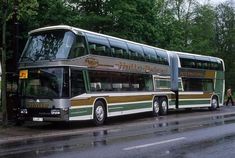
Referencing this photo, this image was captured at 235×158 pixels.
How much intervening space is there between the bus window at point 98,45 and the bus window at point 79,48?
1.50 ft

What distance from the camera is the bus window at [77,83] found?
2081 cm

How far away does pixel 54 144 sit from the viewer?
48.7 feet

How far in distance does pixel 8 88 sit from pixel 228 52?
64155 millimetres

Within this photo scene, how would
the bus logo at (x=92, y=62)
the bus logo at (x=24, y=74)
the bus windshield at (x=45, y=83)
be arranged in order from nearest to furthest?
the bus windshield at (x=45, y=83), the bus logo at (x=24, y=74), the bus logo at (x=92, y=62)

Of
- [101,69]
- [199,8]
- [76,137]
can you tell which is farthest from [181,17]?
[76,137]

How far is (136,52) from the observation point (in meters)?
27.1

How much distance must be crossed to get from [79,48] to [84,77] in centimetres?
125

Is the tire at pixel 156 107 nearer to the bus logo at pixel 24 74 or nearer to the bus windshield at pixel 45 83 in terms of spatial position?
the bus windshield at pixel 45 83

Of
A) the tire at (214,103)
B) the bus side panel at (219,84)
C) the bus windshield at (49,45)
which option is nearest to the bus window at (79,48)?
the bus windshield at (49,45)

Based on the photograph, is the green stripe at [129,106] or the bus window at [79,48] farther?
the green stripe at [129,106]

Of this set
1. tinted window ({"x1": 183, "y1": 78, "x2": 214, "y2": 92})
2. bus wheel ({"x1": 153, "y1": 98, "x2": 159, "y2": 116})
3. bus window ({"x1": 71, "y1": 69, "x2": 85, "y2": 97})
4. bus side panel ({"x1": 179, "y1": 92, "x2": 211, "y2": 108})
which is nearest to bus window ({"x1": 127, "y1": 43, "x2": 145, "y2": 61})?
bus wheel ({"x1": 153, "y1": 98, "x2": 159, "y2": 116})

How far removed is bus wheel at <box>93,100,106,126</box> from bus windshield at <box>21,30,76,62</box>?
3.12m

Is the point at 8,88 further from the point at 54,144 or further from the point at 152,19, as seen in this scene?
the point at 152,19

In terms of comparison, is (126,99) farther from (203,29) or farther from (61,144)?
(203,29)
